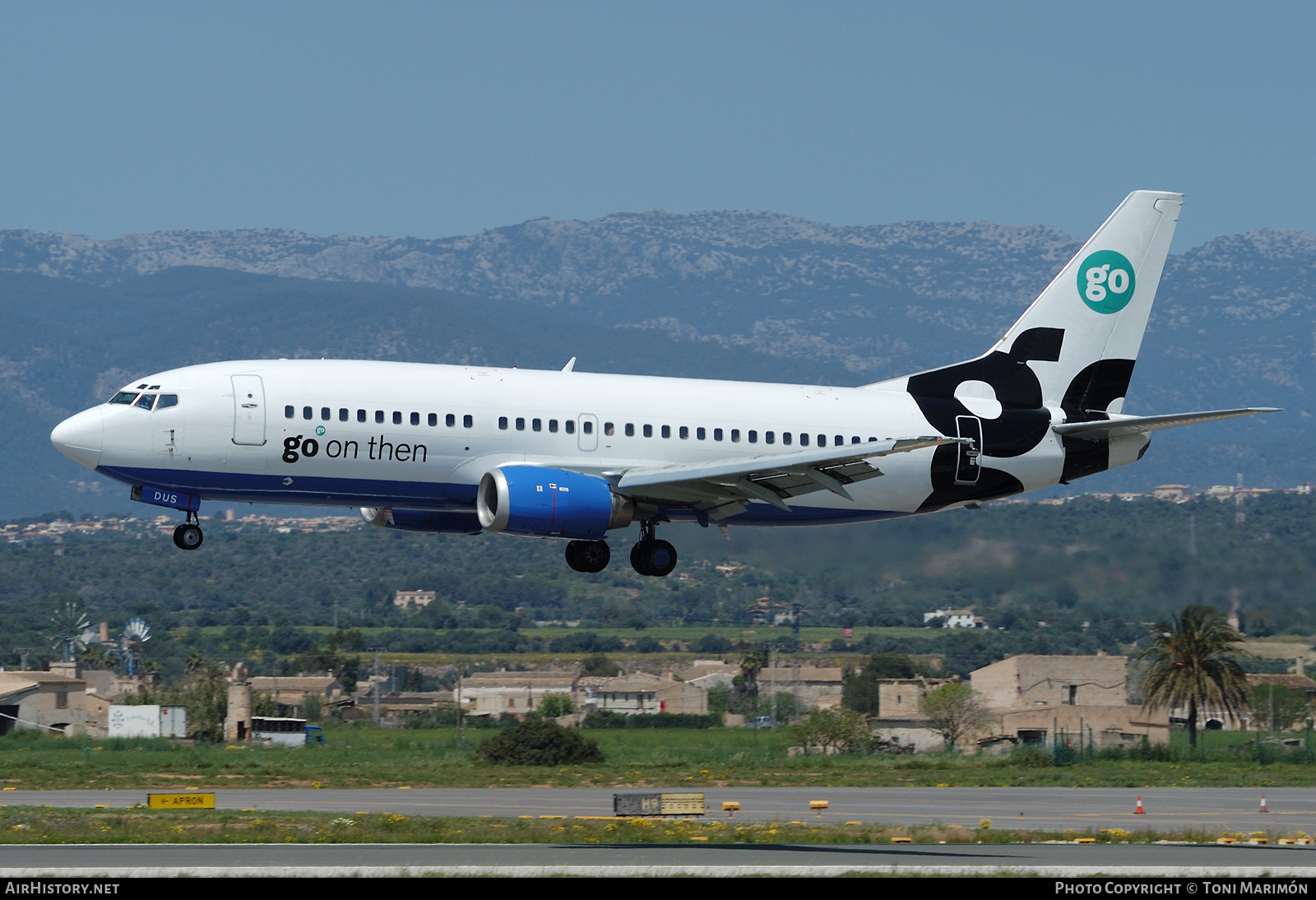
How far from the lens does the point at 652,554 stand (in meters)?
46.6

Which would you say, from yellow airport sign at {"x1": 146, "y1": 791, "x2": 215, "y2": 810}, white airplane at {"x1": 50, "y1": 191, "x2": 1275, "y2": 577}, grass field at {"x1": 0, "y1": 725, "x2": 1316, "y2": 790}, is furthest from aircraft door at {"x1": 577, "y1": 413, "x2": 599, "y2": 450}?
grass field at {"x1": 0, "y1": 725, "x2": 1316, "y2": 790}

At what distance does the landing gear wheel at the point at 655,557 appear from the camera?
1829 inches

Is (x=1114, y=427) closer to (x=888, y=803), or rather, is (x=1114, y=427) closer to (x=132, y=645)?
(x=888, y=803)

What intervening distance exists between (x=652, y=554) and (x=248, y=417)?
11.2m

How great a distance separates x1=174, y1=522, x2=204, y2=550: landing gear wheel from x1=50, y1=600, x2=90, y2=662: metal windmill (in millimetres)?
105094

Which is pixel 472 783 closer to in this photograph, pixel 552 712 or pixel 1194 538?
pixel 1194 538

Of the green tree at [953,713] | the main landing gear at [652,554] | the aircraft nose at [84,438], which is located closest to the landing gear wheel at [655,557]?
the main landing gear at [652,554]

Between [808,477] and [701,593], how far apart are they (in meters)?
115

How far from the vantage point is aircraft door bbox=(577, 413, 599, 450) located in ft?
146

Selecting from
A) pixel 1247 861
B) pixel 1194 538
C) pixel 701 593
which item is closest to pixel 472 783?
pixel 1194 538

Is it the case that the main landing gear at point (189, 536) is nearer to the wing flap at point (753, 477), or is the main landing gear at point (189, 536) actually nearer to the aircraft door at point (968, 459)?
the wing flap at point (753, 477)

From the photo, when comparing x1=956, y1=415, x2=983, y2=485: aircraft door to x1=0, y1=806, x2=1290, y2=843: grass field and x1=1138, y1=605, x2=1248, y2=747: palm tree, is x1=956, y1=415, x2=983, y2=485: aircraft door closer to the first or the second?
x1=0, y1=806, x2=1290, y2=843: grass field

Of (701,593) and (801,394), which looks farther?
(701,593)

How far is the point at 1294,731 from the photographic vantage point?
268ft
